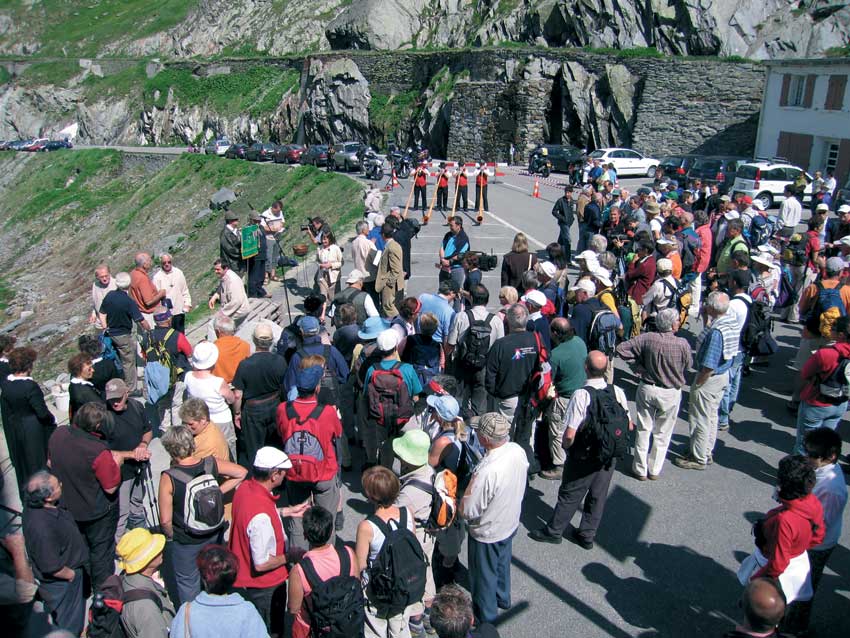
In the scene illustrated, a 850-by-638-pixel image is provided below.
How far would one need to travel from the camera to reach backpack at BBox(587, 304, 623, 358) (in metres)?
7.50

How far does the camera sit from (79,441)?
5309 millimetres

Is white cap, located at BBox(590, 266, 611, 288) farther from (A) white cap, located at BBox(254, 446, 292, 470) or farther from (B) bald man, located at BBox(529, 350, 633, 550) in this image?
(A) white cap, located at BBox(254, 446, 292, 470)

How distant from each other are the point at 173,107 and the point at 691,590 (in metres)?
66.3

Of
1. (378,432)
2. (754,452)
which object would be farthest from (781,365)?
(378,432)

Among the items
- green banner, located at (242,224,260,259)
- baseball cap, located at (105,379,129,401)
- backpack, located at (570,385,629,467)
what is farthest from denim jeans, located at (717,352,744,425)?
green banner, located at (242,224,260,259)

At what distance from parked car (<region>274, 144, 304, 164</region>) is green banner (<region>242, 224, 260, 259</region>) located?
87.2ft

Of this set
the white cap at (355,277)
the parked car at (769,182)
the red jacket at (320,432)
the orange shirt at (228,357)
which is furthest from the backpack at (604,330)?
the parked car at (769,182)

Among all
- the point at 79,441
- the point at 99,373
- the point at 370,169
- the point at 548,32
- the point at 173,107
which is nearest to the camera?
the point at 79,441

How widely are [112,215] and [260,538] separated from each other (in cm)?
3701

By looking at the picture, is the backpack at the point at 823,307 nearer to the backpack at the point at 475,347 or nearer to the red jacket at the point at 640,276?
the red jacket at the point at 640,276

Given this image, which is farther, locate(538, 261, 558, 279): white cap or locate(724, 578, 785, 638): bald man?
locate(538, 261, 558, 279): white cap

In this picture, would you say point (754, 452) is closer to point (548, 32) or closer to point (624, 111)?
point (624, 111)

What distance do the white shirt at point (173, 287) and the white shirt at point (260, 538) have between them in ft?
20.5

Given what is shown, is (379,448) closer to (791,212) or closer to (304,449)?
(304,449)
